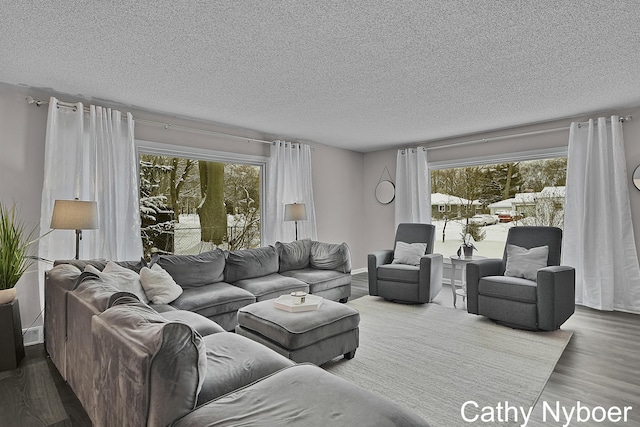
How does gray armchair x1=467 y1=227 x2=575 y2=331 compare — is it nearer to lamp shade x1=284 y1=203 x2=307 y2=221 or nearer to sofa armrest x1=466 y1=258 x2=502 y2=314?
sofa armrest x1=466 y1=258 x2=502 y2=314

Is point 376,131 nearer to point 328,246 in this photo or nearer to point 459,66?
point 328,246

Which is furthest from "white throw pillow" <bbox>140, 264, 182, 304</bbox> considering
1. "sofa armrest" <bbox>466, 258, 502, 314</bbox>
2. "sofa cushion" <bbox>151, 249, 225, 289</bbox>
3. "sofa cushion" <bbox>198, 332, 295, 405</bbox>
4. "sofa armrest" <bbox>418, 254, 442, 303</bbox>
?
"sofa armrest" <bbox>466, 258, 502, 314</bbox>

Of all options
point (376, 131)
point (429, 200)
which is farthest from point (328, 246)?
point (429, 200)

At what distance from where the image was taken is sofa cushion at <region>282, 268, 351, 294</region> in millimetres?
4117

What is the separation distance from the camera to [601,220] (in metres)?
4.20

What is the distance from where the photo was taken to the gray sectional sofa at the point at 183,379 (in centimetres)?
121

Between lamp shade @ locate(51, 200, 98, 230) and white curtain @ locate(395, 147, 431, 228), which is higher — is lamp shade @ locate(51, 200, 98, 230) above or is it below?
below

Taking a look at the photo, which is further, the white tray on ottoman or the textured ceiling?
the white tray on ottoman

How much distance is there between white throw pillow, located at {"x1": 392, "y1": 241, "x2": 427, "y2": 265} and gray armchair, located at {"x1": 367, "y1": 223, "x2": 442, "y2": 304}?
3 cm

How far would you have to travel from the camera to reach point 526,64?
2.81 m

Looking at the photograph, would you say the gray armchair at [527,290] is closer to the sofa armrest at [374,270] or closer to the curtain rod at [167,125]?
the sofa armrest at [374,270]

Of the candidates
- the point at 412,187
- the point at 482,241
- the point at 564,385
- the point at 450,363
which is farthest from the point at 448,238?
the point at 564,385

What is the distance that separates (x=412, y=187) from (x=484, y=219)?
126cm

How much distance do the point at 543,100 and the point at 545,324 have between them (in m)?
2.36
